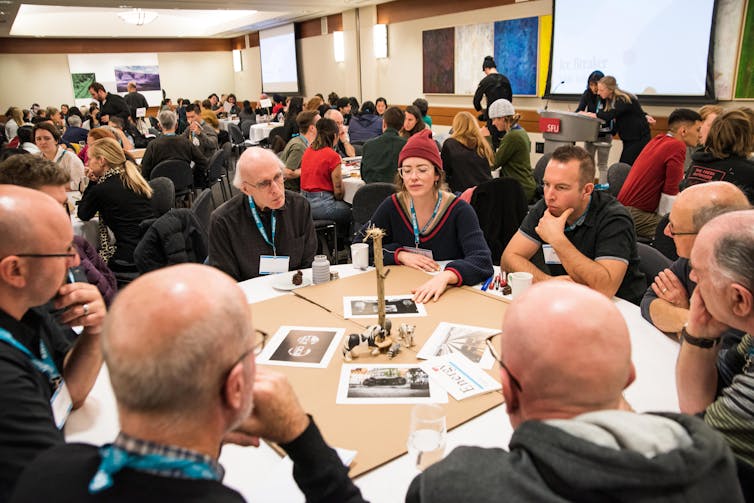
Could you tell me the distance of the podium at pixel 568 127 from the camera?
6.11 metres

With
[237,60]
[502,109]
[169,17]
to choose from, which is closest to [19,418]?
[502,109]

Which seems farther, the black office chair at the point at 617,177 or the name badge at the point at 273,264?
the black office chair at the point at 617,177

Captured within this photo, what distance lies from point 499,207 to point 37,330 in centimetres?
293

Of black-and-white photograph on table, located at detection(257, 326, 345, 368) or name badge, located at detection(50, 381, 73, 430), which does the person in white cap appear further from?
name badge, located at detection(50, 381, 73, 430)

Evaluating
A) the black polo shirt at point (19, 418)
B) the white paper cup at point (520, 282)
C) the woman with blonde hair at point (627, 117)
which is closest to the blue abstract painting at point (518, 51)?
the woman with blonde hair at point (627, 117)

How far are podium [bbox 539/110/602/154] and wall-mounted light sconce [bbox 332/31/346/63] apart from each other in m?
7.56

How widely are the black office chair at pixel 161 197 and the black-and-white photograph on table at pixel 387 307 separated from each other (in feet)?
8.74

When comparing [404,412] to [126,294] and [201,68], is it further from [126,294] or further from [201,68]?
[201,68]

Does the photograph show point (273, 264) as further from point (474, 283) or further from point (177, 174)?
point (177, 174)

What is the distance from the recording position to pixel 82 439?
1.53m

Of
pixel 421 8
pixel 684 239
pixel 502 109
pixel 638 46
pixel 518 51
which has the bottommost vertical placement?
pixel 684 239

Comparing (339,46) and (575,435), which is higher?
(339,46)

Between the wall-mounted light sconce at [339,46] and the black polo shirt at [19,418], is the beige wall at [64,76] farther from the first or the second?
the black polo shirt at [19,418]

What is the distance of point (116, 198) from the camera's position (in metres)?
4.22
